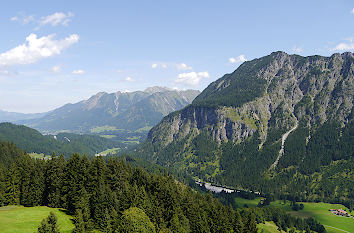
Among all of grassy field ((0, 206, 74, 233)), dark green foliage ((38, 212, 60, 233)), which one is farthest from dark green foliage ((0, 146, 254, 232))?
dark green foliage ((38, 212, 60, 233))

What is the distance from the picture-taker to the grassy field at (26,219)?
6838 cm

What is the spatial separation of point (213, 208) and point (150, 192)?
24292mm

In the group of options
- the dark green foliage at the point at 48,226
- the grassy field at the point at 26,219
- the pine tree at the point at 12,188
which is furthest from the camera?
the pine tree at the point at 12,188

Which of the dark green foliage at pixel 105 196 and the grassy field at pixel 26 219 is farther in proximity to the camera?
the dark green foliage at pixel 105 196

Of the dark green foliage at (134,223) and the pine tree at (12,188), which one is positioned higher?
the pine tree at (12,188)

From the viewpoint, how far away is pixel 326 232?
173m

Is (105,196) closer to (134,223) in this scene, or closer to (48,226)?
(134,223)

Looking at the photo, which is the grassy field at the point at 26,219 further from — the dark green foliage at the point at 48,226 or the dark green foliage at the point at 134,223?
the dark green foliage at the point at 134,223

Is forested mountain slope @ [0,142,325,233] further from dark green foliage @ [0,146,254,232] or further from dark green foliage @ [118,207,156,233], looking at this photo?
dark green foliage @ [118,207,156,233]

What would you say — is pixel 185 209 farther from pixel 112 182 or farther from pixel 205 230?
pixel 112 182

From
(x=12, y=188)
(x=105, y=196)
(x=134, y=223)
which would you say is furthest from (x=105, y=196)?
(x=12, y=188)

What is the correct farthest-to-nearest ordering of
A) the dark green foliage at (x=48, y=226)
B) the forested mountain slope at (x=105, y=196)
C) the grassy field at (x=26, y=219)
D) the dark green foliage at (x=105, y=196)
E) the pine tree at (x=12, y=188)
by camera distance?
the pine tree at (x=12, y=188)
the forested mountain slope at (x=105, y=196)
the dark green foliage at (x=105, y=196)
the grassy field at (x=26, y=219)
the dark green foliage at (x=48, y=226)

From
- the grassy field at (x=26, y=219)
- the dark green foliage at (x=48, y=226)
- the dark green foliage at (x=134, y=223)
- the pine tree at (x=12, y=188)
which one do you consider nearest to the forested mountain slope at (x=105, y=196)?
the pine tree at (x=12, y=188)

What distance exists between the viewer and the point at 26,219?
245 ft
